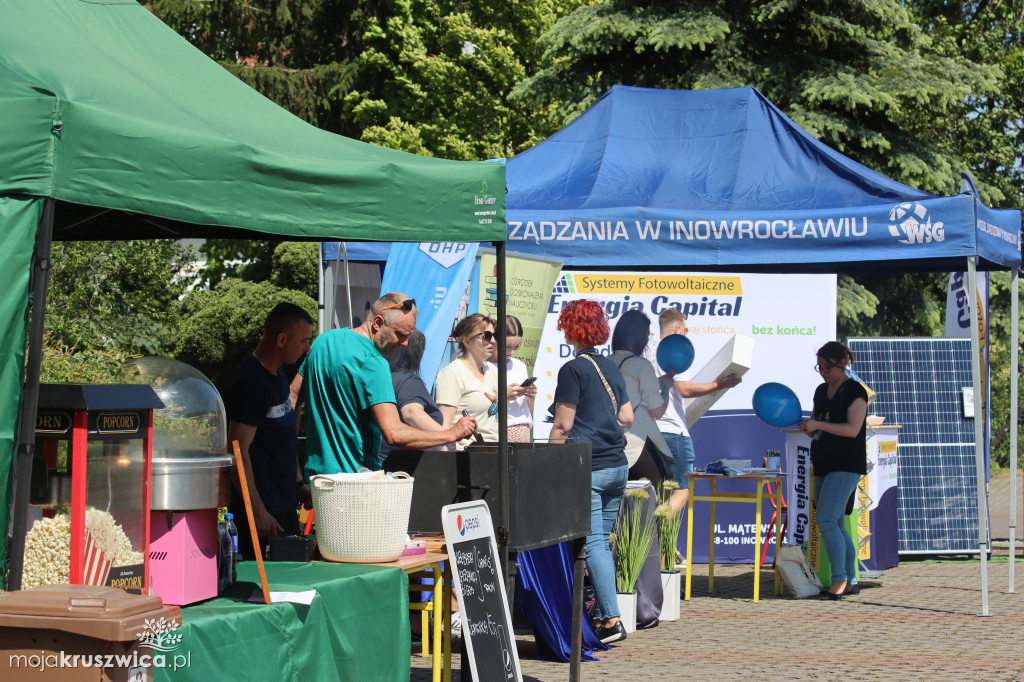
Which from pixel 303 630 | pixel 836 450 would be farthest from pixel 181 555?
pixel 836 450

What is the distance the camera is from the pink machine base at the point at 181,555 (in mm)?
3623

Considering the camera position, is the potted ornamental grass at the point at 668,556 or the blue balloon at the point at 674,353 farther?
the blue balloon at the point at 674,353

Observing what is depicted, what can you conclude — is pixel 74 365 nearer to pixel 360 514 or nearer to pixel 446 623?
pixel 446 623

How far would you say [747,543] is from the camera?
436 inches

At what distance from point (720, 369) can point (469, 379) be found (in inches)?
123

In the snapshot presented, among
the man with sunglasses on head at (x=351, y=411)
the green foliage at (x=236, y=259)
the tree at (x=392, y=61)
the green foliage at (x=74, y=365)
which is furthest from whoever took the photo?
the tree at (x=392, y=61)

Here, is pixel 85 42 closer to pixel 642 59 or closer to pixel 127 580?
pixel 127 580

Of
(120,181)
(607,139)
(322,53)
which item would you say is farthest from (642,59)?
(120,181)

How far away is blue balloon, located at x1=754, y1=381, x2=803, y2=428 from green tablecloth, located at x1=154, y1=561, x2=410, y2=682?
227 inches

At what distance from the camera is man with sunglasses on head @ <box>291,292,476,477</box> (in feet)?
16.0

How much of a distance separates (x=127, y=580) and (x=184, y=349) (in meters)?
13.6

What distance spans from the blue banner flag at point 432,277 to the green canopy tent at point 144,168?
153 inches

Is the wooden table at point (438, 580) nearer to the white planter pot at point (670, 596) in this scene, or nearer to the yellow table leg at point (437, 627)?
the yellow table leg at point (437, 627)

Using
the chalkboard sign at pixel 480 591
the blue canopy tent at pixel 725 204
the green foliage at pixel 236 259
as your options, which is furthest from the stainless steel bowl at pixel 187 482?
the green foliage at pixel 236 259
